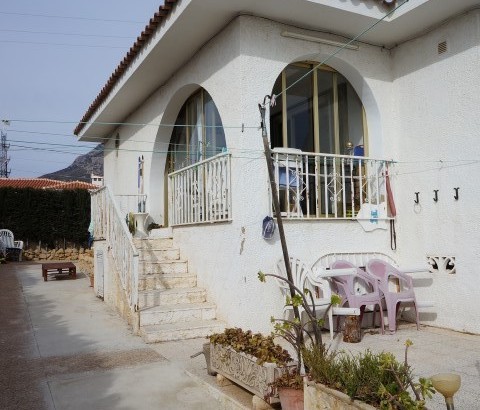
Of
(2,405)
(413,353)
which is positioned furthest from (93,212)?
(413,353)

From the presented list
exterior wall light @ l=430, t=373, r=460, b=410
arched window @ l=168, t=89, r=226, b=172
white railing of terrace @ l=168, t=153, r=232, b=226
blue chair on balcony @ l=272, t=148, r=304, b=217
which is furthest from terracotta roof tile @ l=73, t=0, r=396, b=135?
exterior wall light @ l=430, t=373, r=460, b=410

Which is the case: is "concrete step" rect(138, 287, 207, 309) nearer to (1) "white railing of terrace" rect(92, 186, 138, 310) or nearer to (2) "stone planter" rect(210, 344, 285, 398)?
→ (1) "white railing of terrace" rect(92, 186, 138, 310)

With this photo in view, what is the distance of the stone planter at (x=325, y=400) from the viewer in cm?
279

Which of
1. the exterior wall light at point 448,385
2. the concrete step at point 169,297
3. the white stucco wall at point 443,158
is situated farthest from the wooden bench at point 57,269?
the exterior wall light at point 448,385

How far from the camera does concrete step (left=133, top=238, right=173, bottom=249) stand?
8156 mm

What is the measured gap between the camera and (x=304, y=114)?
7527 millimetres

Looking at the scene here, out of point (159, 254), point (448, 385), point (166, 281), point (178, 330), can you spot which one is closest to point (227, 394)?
point (178, 330)

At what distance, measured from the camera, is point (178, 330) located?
6020 mm

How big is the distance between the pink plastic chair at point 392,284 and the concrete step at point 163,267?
293 centimetres

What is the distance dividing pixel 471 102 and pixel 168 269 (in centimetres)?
499

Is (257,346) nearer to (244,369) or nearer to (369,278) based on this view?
(244,369)

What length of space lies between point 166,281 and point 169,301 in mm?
550

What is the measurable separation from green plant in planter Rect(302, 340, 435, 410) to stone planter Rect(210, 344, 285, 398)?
0.46 meters

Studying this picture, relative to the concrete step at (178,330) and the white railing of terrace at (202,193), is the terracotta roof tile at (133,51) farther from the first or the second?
the concrete step at (178,330)
